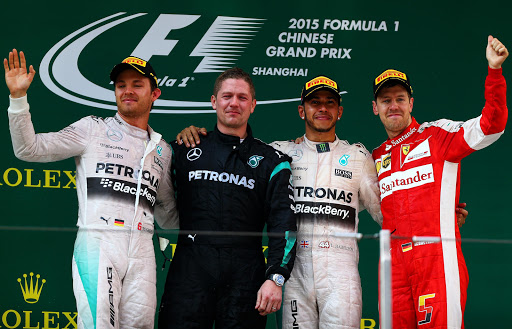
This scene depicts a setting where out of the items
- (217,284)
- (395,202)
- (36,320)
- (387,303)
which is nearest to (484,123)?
(395,202)

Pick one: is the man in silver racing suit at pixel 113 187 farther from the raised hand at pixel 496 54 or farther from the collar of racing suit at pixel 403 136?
the raised hand at pixel 496 54

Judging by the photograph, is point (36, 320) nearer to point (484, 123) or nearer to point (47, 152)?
point (47, 152)

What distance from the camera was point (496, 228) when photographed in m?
3.50

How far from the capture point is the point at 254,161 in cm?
270

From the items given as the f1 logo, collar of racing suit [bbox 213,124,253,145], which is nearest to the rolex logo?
collar of racing suit [bbox 213,124,253,145]

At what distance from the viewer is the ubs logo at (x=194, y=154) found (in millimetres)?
2701

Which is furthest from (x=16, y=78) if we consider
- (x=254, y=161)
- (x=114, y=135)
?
(x=254, y=161)

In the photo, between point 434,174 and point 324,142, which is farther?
point 324,142

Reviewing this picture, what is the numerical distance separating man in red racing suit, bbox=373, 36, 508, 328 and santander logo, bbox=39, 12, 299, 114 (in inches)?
37.5

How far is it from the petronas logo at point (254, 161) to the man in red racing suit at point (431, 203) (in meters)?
0.50

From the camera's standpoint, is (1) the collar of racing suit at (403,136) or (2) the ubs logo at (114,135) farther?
(1) the collar of racing suit at (403,136)

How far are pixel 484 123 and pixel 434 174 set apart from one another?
266 mm

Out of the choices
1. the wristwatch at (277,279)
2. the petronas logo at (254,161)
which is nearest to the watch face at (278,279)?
the wristwatch at (277,279)

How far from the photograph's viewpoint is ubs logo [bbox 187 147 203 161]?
106 inches
